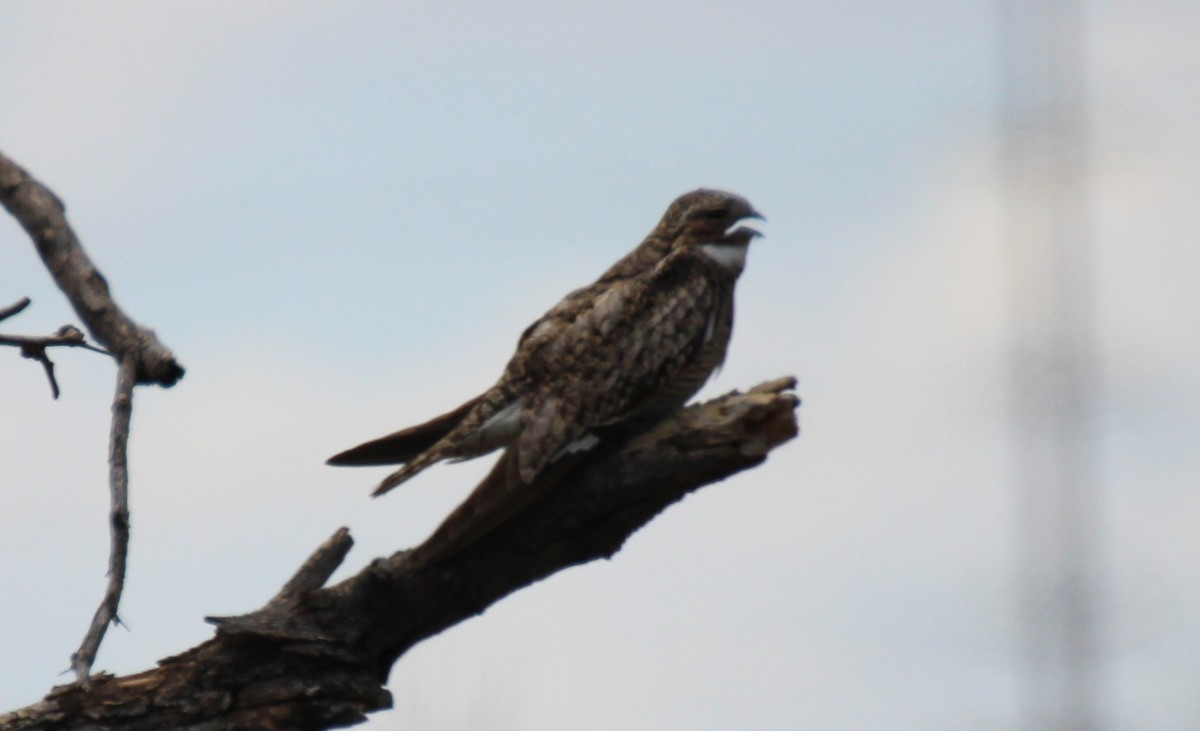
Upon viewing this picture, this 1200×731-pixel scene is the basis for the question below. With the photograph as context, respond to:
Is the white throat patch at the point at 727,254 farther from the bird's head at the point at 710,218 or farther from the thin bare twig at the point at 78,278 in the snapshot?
the thin bare twig at the point at 78,278

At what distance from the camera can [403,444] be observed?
17.2 feet

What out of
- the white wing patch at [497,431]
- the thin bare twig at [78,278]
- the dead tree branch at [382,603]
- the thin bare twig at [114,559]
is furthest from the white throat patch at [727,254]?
the thin bare twig at [114,559]

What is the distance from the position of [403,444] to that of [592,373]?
77 centimetres

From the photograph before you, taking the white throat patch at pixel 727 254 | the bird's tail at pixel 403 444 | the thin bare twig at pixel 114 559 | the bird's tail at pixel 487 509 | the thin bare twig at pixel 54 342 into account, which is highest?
the white throat patch at pixel 727 254

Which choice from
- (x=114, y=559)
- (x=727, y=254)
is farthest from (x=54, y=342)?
(x=727, y=254)

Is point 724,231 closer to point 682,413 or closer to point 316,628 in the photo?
point 682,413

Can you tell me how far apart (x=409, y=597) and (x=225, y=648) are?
1.92 ft

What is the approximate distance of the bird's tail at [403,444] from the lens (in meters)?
5.16

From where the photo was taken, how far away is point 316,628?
4.48 metres

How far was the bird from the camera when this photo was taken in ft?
15.9

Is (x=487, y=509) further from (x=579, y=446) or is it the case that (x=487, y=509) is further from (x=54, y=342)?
(x=54, y=342)

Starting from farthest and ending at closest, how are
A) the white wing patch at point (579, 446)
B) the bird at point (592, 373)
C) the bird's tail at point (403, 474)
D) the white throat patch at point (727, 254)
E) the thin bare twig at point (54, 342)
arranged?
the white throat patch at point (727, 254) → the bird's tail at point (403, 474) → the bird at point (592, 373) → the white wing patch at point (579, 446) → the thin bare twig at point (54, 342)

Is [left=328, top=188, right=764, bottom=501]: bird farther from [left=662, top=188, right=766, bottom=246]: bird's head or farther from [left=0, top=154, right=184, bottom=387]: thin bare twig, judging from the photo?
[left=0, top=154, right=184, bottom=387]: thin bare twig

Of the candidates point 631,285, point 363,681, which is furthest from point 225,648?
point 631,285
